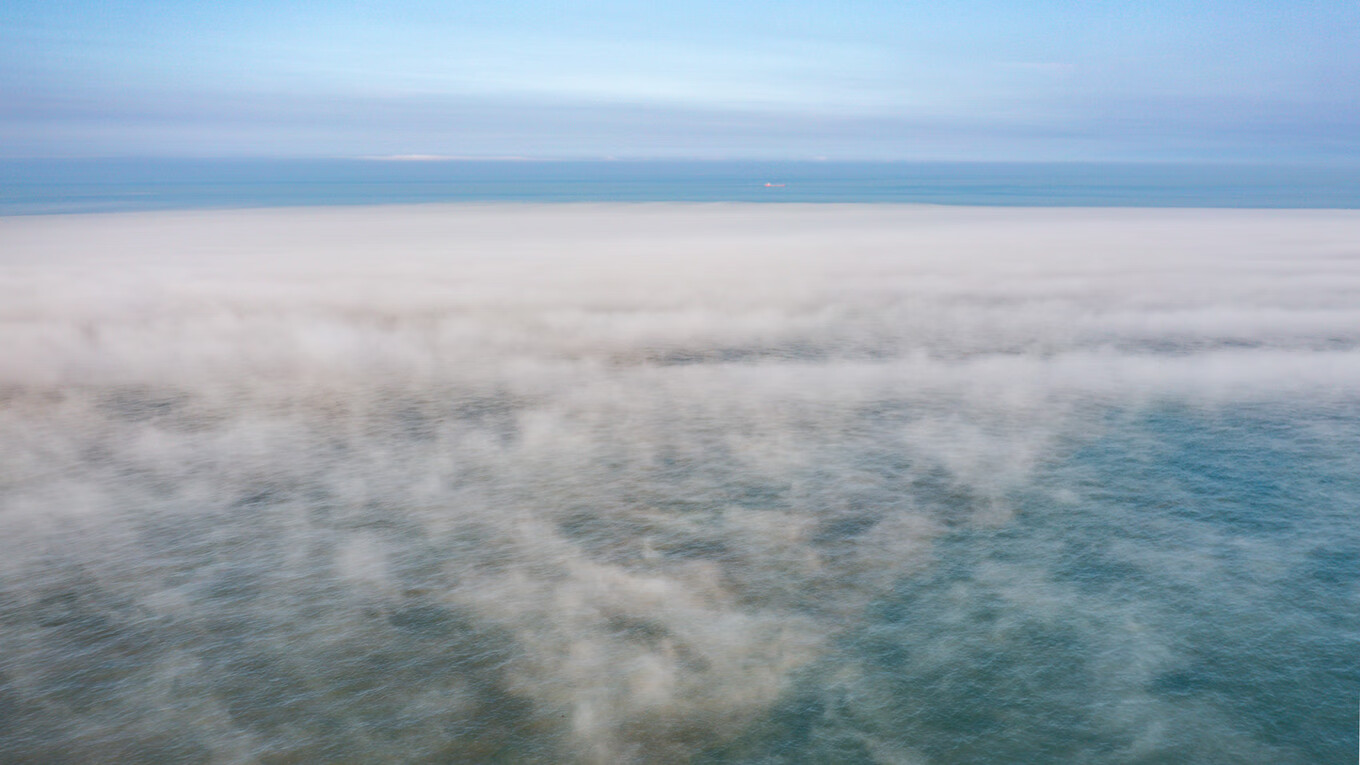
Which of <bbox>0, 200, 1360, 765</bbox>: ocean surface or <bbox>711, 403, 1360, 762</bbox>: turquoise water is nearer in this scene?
<bbox>711, 403, 1360, 762</bbox>: turquoise water

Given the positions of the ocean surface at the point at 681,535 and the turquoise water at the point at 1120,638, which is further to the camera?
the ocean surface at the point at 681,535

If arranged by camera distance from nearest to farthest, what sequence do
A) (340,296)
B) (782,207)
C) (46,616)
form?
1. (46,616)
2. (340,296)
3. (782,207)

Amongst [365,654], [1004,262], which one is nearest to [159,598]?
[365,654]

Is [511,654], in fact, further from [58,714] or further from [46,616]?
[46,616]

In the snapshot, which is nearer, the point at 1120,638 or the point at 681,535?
the point at 1120,638

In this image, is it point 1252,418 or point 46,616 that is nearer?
point 46,616

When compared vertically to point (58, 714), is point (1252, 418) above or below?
above

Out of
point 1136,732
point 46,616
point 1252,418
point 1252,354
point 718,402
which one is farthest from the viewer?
point 1252,354
